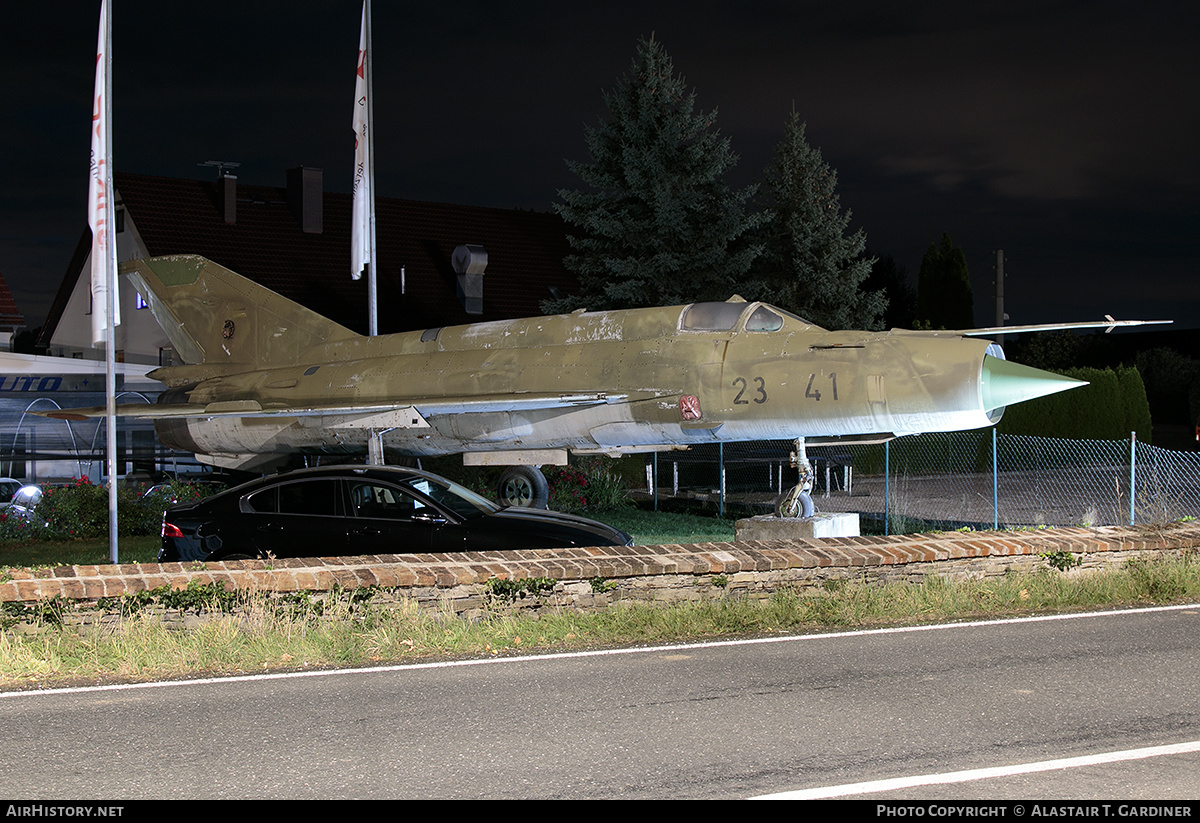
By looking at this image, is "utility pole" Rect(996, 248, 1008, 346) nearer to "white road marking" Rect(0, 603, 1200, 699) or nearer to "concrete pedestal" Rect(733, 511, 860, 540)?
"concrete pedestal" Rect(733, 511, 860, 540)

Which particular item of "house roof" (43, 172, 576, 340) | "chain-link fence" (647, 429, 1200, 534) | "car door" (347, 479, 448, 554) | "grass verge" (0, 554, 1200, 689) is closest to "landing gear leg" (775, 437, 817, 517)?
"chain-link fence" (647, 429, 1200, 534)

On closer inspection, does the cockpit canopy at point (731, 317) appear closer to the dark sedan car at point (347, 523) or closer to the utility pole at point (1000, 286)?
the dark sedan car at point (347, 523)

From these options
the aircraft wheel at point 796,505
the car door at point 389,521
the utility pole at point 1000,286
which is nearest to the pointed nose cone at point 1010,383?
the aircraft wheel at point 796,505

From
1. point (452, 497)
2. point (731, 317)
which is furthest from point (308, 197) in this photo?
point (452, 497)

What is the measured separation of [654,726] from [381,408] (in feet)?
28.6

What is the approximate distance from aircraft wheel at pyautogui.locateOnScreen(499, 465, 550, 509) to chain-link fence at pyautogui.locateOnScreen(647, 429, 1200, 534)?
155 inches

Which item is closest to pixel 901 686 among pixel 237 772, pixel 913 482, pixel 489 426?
pixel 237 772

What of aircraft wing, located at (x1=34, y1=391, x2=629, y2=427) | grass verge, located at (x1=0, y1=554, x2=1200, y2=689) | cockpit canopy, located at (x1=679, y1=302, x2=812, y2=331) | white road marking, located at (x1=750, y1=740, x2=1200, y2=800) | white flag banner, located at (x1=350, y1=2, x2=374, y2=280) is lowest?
white road marking, located at (x1=750, y1=740, x2=1200, y2=800)

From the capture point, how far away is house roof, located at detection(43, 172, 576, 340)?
1214 inches

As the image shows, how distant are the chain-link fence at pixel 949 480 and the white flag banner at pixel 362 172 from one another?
5.95m

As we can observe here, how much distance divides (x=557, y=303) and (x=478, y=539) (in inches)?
653

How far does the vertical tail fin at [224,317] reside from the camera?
16.0 metres

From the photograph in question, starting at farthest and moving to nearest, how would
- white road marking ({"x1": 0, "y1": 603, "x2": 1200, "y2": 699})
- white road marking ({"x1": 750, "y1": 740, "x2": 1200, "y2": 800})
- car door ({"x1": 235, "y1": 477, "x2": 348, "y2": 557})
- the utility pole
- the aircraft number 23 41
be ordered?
the utility pole → the aircraft number 23 41 → car door ({"x1": 235, "y1": 477, "x2": 348, "y2": 557}) → white road marking ({"x1": 0, "y1": 603, "x2": 1200, "y2": 699}) → white road marking ({"x1": 750, "y1": 740, "x2": 1200, "y2": 800})

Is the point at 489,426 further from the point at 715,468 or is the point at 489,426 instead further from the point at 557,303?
the point at 715,468
